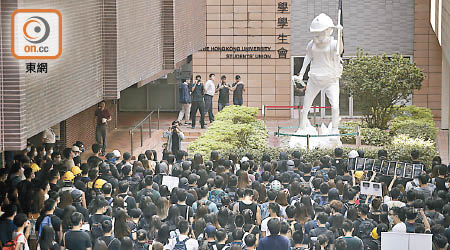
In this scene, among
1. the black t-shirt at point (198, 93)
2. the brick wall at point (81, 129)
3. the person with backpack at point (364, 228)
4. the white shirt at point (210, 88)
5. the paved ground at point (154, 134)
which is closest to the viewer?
the person with backpack at point (364, 228)

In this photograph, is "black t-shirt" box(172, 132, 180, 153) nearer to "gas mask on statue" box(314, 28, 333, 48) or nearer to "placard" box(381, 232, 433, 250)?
"gas mask on statue" box(314, 28, 333, 48)

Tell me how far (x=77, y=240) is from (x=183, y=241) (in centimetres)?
136

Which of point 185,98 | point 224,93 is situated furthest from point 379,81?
point 185,98

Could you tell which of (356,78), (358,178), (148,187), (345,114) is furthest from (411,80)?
(148,187)

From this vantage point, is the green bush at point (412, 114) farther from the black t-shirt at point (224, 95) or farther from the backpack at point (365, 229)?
the backpack at point (365, 229)

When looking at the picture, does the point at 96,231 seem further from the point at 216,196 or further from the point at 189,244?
the point at 216,196

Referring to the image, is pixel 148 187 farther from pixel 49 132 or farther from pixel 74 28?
pixel 49 132

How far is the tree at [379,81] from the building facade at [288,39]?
5.07 metres

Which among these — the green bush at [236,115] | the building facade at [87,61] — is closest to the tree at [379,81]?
the green bush at [236,115]

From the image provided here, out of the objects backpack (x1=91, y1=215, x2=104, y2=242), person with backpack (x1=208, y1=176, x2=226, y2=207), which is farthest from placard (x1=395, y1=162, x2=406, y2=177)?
backpack (x1=91, y1=215, x2=104, y2=242)

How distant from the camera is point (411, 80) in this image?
88.5ft

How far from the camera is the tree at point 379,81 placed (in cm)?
2680

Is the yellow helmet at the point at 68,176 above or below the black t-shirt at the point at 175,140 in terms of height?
below

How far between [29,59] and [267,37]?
1922cm
